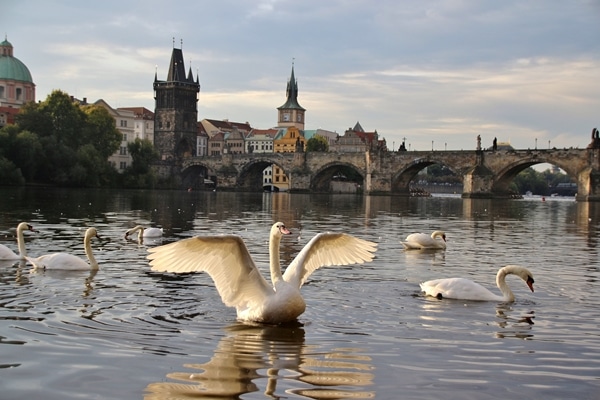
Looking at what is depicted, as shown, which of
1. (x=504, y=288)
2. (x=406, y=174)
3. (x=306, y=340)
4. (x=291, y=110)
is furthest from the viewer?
(x=291, y=110)

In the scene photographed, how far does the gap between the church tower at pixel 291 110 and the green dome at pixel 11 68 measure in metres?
59.3

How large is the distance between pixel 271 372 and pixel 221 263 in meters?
1.87

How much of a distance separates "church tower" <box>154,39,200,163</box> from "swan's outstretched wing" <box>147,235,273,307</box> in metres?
113

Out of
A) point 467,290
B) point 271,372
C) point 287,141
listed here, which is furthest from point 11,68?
point 271,372

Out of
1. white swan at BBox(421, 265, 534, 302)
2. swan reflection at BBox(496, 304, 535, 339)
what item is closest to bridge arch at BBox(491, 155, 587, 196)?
white swan at BBox(421, 265, 534, 302)

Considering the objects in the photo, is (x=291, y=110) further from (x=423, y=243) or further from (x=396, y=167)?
(x=423, y=243)

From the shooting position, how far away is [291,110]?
166 m

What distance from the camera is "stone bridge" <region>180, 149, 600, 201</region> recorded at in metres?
78.5

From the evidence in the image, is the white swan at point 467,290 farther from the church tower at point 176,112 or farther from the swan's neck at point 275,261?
the church tower at point 176,112

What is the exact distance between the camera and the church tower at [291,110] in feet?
543

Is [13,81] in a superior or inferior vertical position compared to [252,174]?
superior

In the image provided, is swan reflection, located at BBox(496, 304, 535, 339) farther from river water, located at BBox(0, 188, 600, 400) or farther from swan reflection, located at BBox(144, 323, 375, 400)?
swan reflection, located at BBox(144, 323, 375, 400)

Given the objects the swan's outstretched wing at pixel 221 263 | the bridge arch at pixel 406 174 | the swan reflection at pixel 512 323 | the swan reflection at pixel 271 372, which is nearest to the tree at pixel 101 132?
the bridge arch at pixel 406 174

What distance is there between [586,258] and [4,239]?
12.4m
